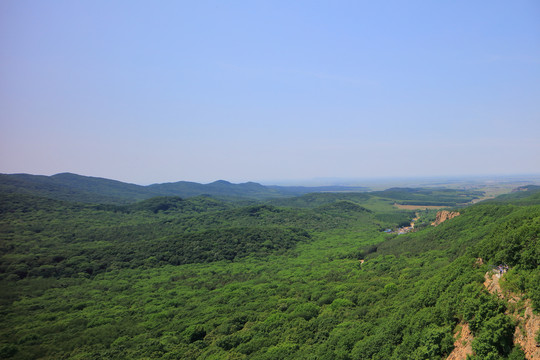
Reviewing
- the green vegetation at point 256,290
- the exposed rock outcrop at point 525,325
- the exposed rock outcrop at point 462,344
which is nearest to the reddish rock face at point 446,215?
the green vegetation at point 256,290

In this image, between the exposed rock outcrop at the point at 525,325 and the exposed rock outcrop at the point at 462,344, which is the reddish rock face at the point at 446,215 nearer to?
the exposed rock outcrop at the point at 462,344

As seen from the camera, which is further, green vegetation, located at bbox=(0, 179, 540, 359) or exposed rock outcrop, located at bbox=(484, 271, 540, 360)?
green vegetation, located at bbox=(0, 179, 540, 359)

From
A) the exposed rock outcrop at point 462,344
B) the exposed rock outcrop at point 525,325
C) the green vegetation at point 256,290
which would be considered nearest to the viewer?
the exposed rock outcrop at point 525,325

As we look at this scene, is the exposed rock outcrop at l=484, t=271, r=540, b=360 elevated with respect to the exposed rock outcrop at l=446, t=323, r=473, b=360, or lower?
elevated

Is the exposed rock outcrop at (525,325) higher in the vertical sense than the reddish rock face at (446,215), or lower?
higher

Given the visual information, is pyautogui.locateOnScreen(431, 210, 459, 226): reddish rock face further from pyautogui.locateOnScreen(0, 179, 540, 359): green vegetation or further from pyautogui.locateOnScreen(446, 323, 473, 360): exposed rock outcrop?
pyautogui.locateOnScreen(446, 323, 473, 360): exposed rock outcrop

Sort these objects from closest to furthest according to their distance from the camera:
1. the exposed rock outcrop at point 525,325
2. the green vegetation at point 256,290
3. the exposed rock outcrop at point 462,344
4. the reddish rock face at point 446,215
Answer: the exposed rock outcrop at point 525,325
the exposed rock outcrop at point 462,344
the green vegetation at point 256,290
the reddish rock face at point 446,215

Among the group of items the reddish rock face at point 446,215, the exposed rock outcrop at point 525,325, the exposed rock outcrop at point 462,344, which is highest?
the exposed rock outcrop at point 525,325

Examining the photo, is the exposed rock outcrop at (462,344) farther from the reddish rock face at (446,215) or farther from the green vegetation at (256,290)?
the reddish rock face at (446,215)

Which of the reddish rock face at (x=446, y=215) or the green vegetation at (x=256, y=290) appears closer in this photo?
the green vegetation at (x=256, y=290)

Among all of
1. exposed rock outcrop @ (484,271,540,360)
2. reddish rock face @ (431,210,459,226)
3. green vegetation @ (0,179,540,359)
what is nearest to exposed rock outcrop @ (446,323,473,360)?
green vegetation @ (0,179,540,359)

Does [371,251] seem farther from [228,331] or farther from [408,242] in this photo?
[228,331]
